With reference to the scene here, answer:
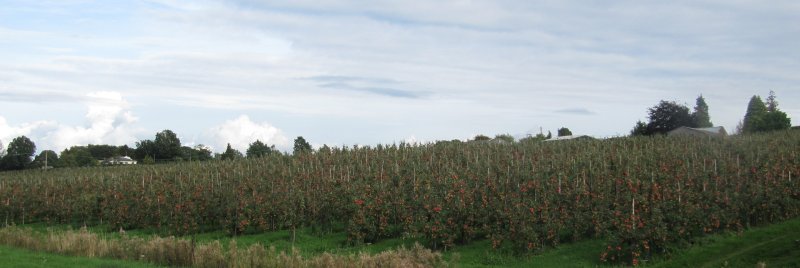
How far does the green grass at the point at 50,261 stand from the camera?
1592 cm

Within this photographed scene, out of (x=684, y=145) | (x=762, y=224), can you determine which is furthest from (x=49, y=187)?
(x=762, y=224)

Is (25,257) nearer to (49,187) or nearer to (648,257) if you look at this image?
(648,257)

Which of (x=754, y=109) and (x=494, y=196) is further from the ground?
(x=754, y=109)

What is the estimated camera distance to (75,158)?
74062 mm

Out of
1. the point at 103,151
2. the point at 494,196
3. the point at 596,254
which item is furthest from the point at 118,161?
the point at 596,254

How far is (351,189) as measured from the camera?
22.7m

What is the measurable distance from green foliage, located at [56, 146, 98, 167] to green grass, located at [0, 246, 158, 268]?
5115cm

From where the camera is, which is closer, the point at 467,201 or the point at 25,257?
the point at 25,257

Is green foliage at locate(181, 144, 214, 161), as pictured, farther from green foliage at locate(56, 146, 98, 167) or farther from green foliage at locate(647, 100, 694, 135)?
green foliage at locate(647, 100, 694, 135)

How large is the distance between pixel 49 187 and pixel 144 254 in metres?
22.3

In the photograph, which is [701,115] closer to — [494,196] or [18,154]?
[494,196]

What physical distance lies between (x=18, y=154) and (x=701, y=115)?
222 ft

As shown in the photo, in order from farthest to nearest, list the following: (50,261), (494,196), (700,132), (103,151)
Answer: (103,151) < (700,132) < (494,196) < (50,261)

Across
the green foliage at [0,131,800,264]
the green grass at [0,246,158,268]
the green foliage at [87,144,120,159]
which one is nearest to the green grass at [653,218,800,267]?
the green foliage at [0,131,800,264]
